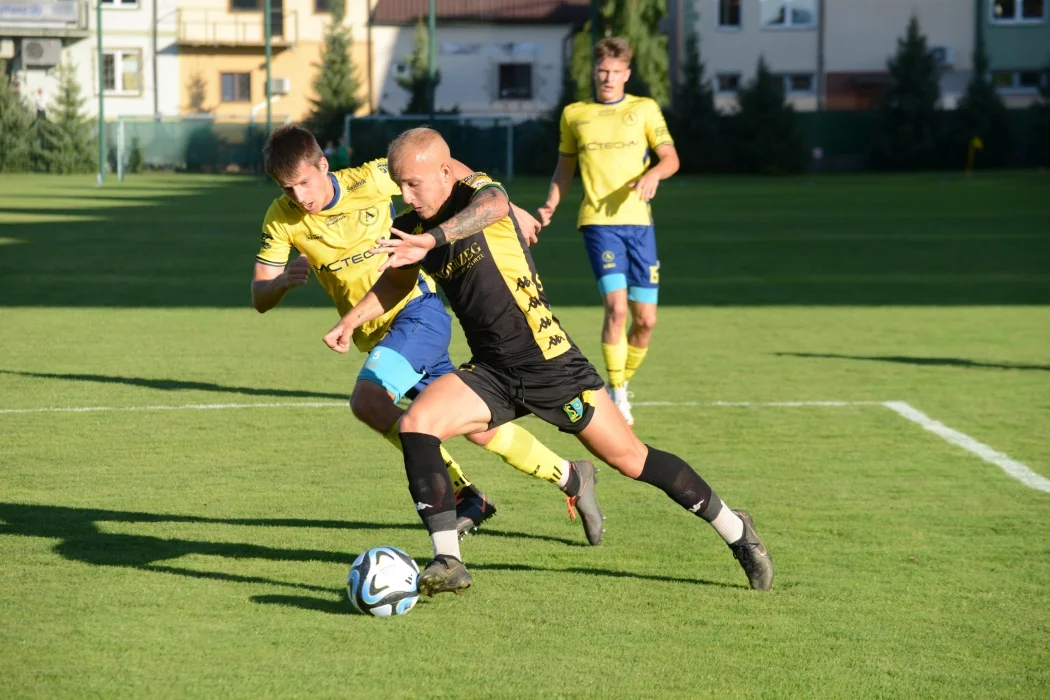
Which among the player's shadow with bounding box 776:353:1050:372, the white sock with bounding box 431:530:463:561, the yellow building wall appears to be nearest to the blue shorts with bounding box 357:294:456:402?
the white sock with bounding box 431:530:463:561

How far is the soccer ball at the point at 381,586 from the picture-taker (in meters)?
5.07

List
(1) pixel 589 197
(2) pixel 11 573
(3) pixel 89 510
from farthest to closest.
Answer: (1) pixel 589 197, (3) pixel 89 510, (2) pixel 11 573

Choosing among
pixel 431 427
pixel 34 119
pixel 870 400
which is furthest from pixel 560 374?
pixel 34 119

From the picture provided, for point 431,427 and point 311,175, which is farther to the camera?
point 311,175

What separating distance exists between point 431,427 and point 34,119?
48.1m

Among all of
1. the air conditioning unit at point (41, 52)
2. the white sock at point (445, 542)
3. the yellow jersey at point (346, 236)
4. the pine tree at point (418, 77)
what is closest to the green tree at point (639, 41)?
the pine tree at point (418, 77)

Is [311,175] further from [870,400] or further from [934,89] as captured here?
[934,89]

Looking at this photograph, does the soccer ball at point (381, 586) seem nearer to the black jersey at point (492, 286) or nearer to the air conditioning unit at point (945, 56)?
the black jersey at point (492, 286)

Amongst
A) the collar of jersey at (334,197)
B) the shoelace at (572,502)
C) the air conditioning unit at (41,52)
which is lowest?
the shoelace at (572,502)

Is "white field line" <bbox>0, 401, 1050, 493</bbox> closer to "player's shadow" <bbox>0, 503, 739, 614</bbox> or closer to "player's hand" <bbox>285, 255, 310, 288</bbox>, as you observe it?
"player's shadow" <bbox>0, 503, 739, 614</bbox>

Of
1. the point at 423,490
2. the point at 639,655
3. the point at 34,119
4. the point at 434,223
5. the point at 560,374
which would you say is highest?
the point at 34,119

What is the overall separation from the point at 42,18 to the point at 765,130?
3004cm

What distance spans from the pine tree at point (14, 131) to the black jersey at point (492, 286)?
4724cm

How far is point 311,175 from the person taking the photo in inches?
241
